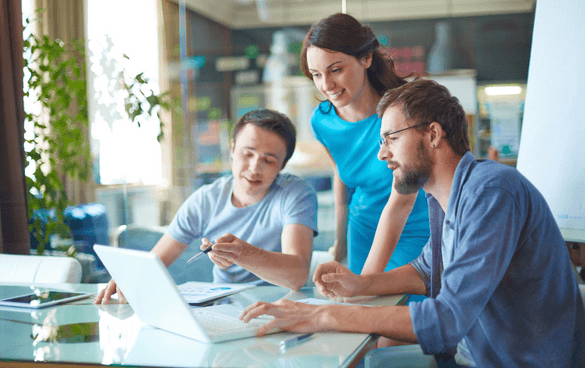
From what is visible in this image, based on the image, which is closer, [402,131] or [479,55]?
[402,131]

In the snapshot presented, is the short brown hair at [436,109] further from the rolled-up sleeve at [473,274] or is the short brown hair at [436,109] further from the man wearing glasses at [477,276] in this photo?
the rolled-up sleeve at [473,274]

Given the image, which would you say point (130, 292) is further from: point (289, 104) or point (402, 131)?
point (289, 104)

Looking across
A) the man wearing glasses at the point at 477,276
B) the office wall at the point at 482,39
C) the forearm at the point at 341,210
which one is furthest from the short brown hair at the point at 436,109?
the office wall at the point at 482,39

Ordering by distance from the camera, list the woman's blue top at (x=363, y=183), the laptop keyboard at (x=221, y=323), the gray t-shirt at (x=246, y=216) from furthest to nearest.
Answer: the woman's blue top at (x=363, y=183)
the gray t-shirt at (x=246, y=216)
the laptop keyboard at (x=221, y=323)

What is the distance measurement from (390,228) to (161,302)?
859 mm

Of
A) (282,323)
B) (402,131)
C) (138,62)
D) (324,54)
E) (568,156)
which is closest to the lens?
(282,323)

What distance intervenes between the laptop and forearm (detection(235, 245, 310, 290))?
0.83 ft

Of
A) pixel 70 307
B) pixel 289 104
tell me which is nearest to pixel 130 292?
pixel 70 307

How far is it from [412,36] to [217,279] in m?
3.45

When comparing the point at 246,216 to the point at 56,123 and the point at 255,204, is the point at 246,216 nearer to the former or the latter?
the point at 255,204

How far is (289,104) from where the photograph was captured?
163 inches

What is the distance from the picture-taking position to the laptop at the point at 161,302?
3.02 ft

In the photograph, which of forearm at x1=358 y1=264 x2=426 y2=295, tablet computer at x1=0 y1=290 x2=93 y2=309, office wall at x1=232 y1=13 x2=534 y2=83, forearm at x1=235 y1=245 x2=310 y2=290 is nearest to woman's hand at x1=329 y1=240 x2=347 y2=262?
forearm at x1=235 y1=245 x2=310 y2=290

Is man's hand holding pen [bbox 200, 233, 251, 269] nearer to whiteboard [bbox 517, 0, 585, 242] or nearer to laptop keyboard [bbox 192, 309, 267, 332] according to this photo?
laptop keyboard [bbox 192, 309, 267, 332]
